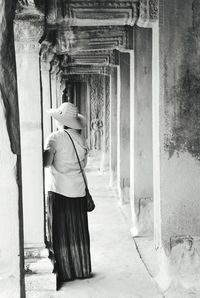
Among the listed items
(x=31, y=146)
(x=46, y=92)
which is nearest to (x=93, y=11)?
(x=31, y=146)

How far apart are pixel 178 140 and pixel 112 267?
6.79 ft

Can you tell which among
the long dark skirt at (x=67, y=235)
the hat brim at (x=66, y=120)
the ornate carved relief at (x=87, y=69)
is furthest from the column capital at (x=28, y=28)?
the ornate carved relief at (x=87, y=69)

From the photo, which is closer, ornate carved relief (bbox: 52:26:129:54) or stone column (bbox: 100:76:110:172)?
ornate carved relief (bbox: 52:26:129:54)

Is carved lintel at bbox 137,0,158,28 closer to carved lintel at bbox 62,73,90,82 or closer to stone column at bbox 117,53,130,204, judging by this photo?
stone column at bbox 117,53,130,204

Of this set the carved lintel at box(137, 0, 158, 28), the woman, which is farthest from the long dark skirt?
the carved lintel at box(137, 0, 158, 28)

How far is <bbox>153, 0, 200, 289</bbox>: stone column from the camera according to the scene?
573 centimetres

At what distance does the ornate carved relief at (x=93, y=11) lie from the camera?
593 centimetres

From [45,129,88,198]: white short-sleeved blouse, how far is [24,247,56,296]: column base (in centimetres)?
81

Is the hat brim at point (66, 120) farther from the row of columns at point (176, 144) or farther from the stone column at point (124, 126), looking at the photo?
the stone column at point (124, 126)

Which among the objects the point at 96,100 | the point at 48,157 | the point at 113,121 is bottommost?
the point at 96,100

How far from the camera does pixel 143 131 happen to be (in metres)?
8.35

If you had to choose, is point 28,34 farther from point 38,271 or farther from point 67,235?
point 38,271

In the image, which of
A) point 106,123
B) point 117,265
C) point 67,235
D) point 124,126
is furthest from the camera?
point 106,123

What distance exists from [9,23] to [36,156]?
2996mm
